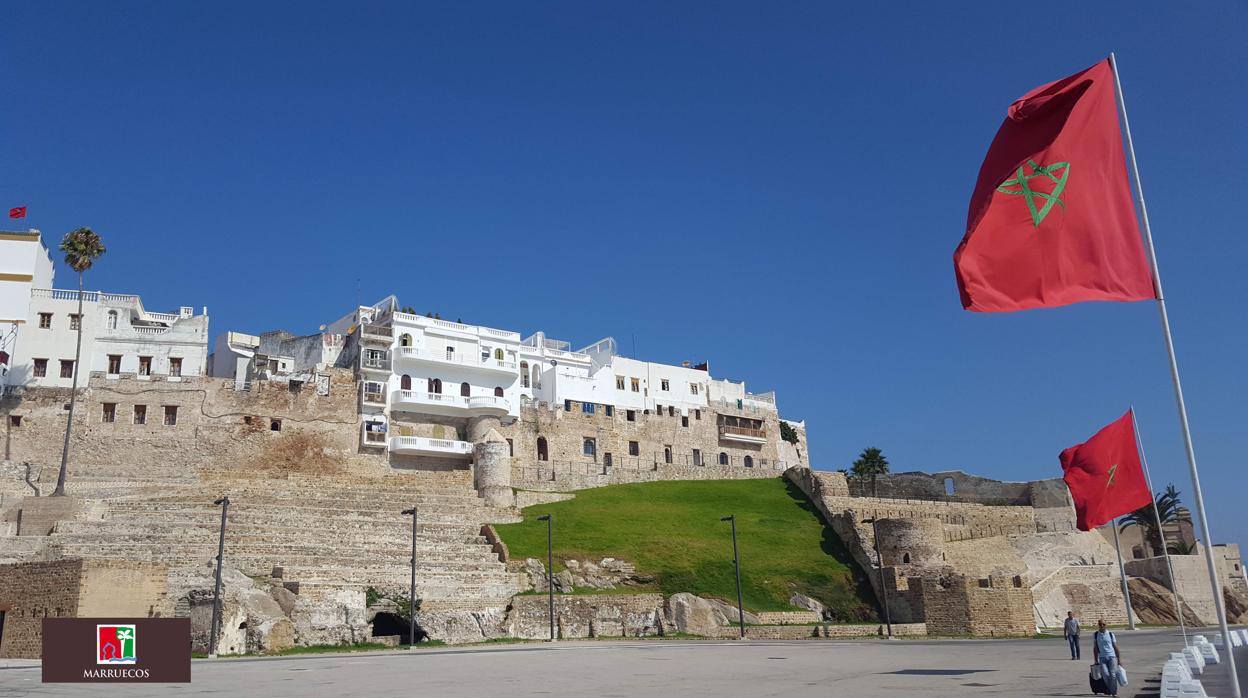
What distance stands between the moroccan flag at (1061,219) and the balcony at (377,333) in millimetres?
50732

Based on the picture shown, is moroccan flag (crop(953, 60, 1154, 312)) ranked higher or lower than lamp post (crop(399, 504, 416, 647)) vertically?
higher

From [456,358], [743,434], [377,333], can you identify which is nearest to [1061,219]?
[377,333]

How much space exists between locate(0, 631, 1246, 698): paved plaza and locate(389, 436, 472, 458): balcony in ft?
90.0

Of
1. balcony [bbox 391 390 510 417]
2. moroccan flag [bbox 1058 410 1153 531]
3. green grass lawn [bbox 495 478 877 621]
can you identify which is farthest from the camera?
balcony [bbox 391 390 510 417]

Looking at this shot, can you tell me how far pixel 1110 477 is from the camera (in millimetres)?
19906

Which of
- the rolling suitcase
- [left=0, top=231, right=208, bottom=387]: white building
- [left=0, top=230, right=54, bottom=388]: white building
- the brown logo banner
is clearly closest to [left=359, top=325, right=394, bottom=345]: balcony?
[left=0, top=231, right=208, bottom=387]: white building

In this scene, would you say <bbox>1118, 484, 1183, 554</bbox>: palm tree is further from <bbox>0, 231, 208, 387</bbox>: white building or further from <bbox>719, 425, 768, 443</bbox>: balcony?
<bbox>0, 231, 208, 387</bbox>: white building

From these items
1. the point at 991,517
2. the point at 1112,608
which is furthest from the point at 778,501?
the point at 1112,608

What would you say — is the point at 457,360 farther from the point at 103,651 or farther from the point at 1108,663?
the point at 1108,663

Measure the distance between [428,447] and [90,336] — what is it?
1917cm

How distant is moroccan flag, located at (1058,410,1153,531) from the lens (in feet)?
64.9

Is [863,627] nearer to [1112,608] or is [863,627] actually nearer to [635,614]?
[635,614]

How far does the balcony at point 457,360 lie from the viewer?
58.9m

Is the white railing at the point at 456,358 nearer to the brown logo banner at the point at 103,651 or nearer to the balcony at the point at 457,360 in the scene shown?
the balcony at the point at 457,360
